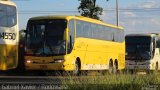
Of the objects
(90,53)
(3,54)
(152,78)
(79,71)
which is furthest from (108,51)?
(152,78)

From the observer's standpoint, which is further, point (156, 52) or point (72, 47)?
point (156, 52)

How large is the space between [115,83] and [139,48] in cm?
2702

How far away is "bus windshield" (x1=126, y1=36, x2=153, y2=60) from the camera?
138 ft

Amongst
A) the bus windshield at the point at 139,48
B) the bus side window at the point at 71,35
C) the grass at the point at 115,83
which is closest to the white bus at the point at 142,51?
the bus windshield at the point at 139,48

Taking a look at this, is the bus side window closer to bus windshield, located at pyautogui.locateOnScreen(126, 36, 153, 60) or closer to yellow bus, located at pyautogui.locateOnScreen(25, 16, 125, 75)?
yellow bus, located at pyautogui.locateOnScreen(25, 16, 125, 75)

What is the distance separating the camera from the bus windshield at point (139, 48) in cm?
4194

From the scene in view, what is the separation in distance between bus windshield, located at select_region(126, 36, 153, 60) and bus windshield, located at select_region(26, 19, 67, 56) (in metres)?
13.1

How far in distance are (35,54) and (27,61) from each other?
2.18 ft

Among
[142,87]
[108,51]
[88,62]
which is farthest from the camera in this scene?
[108,51]

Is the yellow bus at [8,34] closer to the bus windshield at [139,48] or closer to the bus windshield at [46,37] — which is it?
the bus windshield at [46,37]

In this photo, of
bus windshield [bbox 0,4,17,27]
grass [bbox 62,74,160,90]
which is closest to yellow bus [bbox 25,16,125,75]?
bus windshield [bbox 0,4,17,27]

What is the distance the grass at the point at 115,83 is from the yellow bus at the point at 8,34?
38.6 feet

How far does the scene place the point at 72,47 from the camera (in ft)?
100

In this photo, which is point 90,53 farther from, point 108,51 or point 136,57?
point 136,57
